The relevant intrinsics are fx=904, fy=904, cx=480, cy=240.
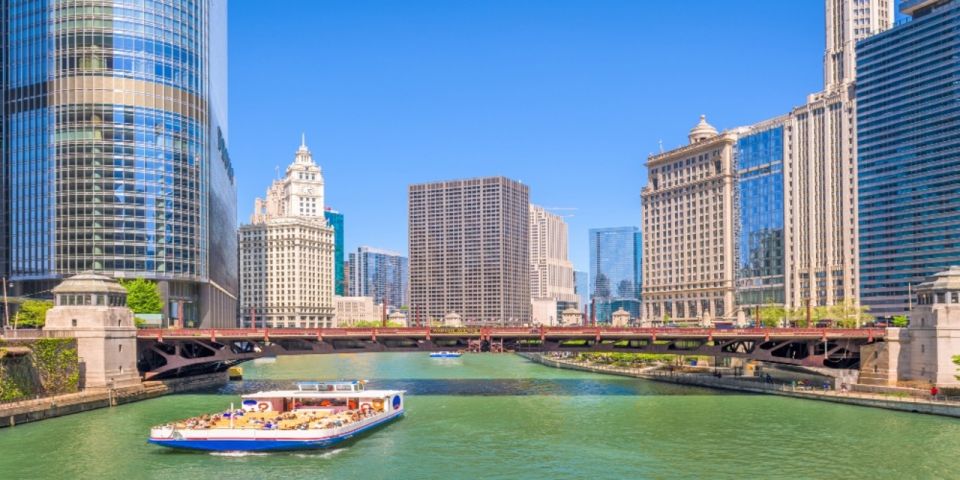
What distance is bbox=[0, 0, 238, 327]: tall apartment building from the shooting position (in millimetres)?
148625

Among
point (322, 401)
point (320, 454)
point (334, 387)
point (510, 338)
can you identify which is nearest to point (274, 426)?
point (320, 454)

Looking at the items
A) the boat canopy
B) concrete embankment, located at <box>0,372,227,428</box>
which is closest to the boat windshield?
the boat canopy

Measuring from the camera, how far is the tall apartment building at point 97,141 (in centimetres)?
14862

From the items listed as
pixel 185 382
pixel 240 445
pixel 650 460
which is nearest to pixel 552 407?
pixel 650 460

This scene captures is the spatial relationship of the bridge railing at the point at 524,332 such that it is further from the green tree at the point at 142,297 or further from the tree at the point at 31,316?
the green tree at the point at 142,297

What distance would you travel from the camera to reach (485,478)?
202 ft

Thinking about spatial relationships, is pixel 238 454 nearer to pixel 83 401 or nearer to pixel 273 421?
pixel 273 421

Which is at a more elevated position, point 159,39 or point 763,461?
point 159,39

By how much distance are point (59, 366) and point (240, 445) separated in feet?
113

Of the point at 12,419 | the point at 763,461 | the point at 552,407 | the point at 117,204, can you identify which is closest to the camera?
the point at 763,461

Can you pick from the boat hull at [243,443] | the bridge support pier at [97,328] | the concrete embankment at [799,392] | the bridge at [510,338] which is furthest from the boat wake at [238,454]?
the concrete embankment at [799,392]

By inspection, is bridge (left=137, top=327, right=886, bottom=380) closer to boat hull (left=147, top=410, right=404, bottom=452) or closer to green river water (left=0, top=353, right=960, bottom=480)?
green river water (left=0, top=353, right=960, bottom=480)

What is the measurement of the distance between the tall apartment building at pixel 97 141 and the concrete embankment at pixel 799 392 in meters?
82.2

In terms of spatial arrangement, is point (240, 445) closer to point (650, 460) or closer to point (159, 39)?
point (650, 460)
